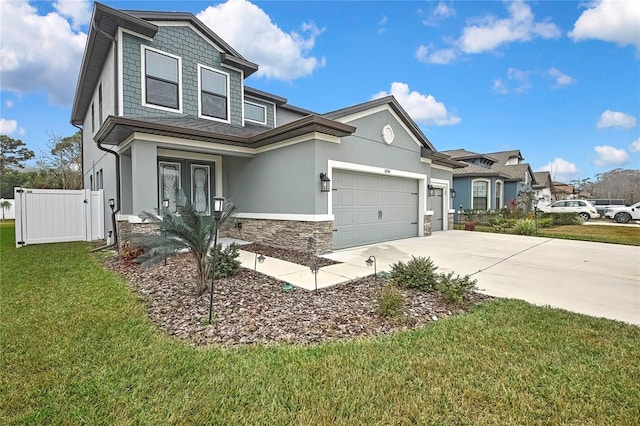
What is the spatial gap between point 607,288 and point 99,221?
14.4 m

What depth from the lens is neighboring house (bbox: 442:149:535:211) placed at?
21781 millimetres

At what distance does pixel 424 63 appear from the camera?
48.4ft

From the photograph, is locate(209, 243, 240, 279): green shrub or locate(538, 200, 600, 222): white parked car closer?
locate(209, 243, 240, 279): green shrub

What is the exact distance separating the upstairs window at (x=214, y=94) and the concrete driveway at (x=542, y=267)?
671cm

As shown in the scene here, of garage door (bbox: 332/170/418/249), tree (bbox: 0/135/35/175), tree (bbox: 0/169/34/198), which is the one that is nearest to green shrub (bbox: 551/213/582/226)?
garage door (bbox: 332/170/418/249)

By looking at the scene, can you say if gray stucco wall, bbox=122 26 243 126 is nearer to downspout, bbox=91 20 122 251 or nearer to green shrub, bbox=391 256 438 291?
Result: downspout, bbox=91 20 122 251

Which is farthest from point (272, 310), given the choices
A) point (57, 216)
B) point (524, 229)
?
point (524, 229)

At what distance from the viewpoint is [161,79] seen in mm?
9492

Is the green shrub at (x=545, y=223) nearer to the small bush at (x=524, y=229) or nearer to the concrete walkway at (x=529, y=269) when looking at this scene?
the small bush at (x=524, y=229)

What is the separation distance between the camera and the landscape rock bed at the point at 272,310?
340 cm

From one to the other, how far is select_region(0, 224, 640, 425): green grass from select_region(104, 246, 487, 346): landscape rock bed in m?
0.24

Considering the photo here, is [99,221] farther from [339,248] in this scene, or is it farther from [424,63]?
[424,63]

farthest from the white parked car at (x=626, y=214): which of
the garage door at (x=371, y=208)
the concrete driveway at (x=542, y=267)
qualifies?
the garage door at (x=371, y=208)

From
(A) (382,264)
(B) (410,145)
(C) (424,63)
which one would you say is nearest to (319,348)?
(A) (382,264)
